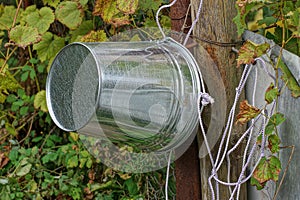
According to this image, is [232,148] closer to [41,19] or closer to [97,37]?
[97,37]

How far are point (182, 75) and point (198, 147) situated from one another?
28cm

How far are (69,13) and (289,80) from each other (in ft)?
4.16

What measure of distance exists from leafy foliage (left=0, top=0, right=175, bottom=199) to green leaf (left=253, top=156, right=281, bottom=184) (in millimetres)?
897

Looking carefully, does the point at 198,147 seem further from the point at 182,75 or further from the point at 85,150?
the point at 85,150

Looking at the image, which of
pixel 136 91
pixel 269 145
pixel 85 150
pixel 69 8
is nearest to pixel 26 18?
pixel 69 8

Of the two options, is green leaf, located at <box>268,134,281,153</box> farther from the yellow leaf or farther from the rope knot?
the rope knot

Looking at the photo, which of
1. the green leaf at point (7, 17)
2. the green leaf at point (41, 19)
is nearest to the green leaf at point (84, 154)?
the green leaf at point (41, 19)

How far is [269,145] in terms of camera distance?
147 cm

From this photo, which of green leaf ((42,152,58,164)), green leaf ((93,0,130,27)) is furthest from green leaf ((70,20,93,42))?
green leaf ((42,152,58,164))

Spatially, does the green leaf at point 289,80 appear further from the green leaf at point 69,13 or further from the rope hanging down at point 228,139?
the green leaf at point 69,13

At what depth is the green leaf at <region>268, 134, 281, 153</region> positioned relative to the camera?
1444 millimetres

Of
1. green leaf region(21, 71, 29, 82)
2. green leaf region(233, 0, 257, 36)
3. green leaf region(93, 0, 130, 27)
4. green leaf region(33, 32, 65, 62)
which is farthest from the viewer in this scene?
green leaf region(21, 71, 29, 82)

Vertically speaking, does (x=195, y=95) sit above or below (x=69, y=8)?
below

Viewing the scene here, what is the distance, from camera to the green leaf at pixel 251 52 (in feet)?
4.78
